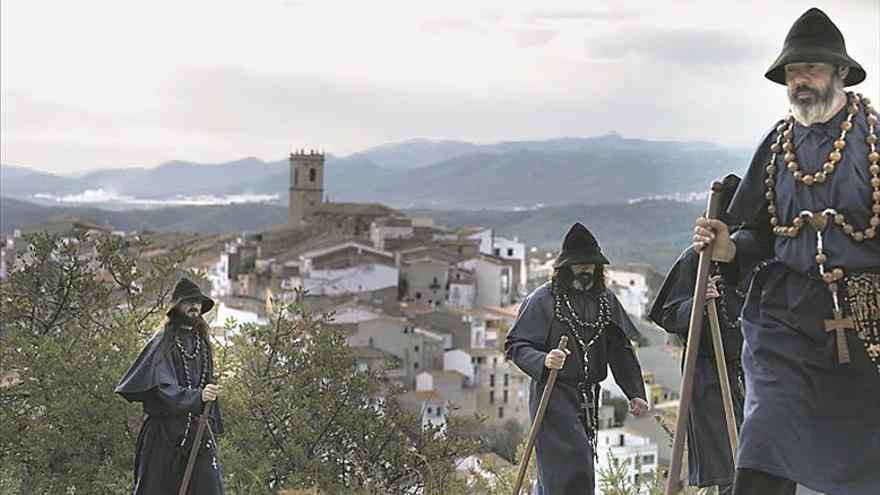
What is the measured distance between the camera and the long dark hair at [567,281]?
670cm

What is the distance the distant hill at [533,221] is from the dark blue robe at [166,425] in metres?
107

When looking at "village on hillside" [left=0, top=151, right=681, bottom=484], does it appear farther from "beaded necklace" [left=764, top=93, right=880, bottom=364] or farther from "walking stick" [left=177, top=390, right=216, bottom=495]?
"beaded necklace" [left=764, top=93, right=880, bottom=364]

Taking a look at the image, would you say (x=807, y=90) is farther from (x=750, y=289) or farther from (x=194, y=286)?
(x=194, y=286)

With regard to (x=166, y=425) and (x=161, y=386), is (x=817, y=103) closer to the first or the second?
(x=161, y=386)

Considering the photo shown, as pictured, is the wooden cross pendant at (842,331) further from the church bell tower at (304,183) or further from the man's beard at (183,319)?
the church bell tower at (304,183)

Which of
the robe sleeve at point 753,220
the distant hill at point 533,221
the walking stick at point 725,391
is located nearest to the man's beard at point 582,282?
the walking stick at point 725,391

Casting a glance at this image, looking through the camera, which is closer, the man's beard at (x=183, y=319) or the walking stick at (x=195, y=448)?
the walking stick at (x=195, y=448)

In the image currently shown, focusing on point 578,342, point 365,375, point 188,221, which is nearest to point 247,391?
point 365,375

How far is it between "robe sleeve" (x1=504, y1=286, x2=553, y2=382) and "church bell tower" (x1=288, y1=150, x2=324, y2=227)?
110488 mm

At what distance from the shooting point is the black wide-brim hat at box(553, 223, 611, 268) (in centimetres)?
664

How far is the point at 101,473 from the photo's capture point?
10.2m

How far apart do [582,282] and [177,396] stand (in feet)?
7.68

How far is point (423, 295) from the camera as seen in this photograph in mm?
72250

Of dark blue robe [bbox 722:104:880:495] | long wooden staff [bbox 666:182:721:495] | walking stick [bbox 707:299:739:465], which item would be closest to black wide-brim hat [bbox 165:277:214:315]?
walking stick [bbox 707:299:739:465]
